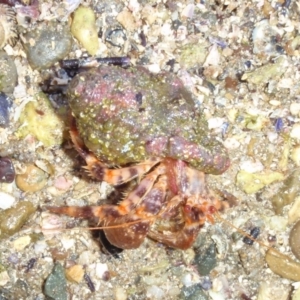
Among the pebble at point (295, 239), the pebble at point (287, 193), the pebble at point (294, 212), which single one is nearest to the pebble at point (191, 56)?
the pebble at point (287, 193)

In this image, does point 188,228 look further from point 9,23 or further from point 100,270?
point 9,23

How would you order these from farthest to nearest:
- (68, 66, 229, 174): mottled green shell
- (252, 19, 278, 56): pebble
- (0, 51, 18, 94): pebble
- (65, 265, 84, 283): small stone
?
(252, 19, 278, 56): pebble, (65, 265, 84, 283): small stone, (0, 51, 18, 94): pebble, (68, 66, 229, 174): mottled green shell

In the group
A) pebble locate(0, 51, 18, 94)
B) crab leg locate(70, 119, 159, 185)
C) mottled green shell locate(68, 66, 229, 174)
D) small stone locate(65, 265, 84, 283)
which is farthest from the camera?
small stone locate(65, 265, 84, 283)

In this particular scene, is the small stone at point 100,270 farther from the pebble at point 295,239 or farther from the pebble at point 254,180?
the pebble at point 295,239

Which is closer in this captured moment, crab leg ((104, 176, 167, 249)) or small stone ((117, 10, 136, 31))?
crab leg ((104, 176, 167, 249))

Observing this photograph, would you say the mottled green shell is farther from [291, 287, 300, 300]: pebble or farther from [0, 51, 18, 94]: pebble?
[291, 287, 300, 300]: pebble

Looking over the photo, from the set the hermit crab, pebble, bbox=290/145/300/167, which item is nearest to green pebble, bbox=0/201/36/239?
the hermit crab
